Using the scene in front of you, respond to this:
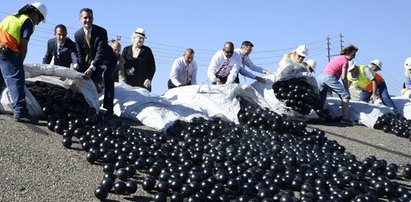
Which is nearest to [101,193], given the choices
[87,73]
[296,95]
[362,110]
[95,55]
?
[87,73]

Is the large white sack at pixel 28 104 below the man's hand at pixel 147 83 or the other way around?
the other way around

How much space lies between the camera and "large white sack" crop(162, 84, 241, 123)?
9766 mm

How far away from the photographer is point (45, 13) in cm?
773

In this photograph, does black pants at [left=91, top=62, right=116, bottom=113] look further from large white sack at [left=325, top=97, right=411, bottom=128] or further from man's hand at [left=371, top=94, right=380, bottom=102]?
man's hand at [left=371, top=94, right=380, bottom=102]

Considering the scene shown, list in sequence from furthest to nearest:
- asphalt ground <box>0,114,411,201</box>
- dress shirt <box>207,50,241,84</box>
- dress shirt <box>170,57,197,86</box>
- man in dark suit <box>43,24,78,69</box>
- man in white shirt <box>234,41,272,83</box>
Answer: man in white shirt <box>234,41,272,83</box>, dress shirt <box>170,57,197,86</box>, dress shirt <box>207,50,241,84</box>, man in dark suit <box>43,24,78,69</box>, asphalt ground <box>0,114,411,201</box>

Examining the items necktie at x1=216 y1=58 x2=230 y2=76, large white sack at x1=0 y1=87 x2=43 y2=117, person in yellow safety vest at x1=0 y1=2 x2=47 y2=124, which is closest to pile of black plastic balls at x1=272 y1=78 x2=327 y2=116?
necktie at x1=216 y1=58 x2=230 y2=76

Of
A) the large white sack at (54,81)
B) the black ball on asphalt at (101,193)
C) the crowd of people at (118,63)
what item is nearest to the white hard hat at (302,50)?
the crowd of people at (118,63)

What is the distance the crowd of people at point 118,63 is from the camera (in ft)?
24.9

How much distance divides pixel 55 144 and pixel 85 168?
3.31 ft

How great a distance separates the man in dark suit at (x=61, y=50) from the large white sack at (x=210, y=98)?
73.0 inches

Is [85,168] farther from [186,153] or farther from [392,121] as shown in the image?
[392,121]

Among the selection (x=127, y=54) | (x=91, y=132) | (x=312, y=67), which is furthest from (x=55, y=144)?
(x=312, y=67)

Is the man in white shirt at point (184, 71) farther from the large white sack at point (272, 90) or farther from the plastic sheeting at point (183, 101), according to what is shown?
the large white sack at point (272, 90)

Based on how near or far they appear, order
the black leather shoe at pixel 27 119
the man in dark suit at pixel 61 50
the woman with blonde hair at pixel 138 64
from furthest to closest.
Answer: the woman with blonde hair at pixel 138 64 → the man in dark suit at pixel 61 50 → the black leather shoe at pixel 27 119
